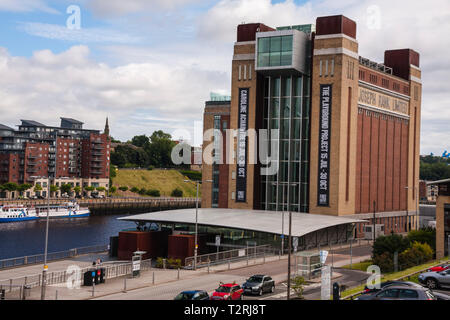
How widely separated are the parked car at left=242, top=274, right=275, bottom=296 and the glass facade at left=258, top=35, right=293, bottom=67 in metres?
51.5

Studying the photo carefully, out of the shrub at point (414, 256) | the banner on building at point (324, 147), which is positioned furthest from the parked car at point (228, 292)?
the banner on building at point (324, 147)

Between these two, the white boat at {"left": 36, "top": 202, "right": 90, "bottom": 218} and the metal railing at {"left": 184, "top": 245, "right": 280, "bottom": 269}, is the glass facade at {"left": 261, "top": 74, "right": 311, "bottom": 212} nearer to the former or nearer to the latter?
the metal railing at {"left": 184, "top": 245, "right": 280, "bottom": 269}

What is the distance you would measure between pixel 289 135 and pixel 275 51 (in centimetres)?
1439

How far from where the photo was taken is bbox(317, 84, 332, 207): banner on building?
8888cm

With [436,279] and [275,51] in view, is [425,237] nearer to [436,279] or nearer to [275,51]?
[436,279]

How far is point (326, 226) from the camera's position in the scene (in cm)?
7519

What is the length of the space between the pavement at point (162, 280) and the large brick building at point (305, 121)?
24.4 metres

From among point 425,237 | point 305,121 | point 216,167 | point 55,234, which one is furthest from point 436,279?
point 55,234

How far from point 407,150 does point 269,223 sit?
5828 centimetres

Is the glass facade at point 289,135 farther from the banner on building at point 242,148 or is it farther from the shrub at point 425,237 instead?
the shrub at point 425,237

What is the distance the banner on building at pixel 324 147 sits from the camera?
88875mm

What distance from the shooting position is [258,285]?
43500 millimetres
